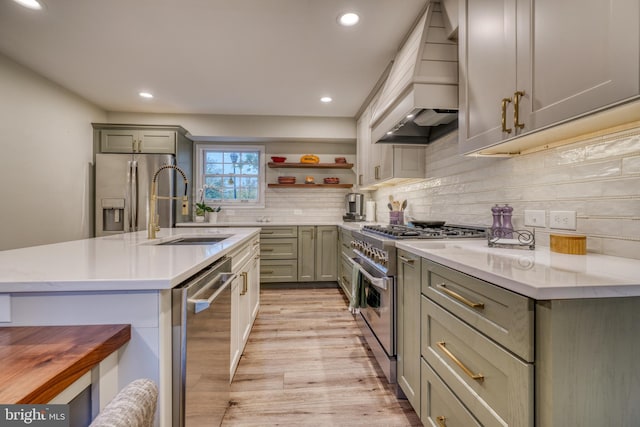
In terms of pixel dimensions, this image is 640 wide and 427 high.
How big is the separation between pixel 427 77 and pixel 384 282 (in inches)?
51.1

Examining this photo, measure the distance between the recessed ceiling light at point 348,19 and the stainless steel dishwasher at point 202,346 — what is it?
1.90 m

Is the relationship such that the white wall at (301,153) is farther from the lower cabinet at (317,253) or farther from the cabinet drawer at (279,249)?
the cabinet drawer at (279,249)

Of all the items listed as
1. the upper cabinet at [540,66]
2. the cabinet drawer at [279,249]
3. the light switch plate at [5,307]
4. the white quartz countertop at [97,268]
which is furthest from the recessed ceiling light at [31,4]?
the cabinet drawer at [279,249]

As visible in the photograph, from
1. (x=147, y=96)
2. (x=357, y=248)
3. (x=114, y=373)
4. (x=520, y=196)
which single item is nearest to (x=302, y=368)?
(x=357, y=248)

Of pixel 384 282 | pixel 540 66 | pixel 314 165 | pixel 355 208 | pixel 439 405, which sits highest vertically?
pixel 314 165

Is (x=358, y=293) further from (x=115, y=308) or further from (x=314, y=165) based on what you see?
(x=314, y=165)

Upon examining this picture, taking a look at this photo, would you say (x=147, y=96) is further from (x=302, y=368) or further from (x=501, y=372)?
(x=501, y=372)

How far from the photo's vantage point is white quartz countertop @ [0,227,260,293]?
2.71ft

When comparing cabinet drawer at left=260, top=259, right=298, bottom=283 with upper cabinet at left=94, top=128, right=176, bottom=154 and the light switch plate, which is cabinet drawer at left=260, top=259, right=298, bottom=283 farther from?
the light switch plate

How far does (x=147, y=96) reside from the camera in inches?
142

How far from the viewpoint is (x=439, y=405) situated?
1228 millimetres

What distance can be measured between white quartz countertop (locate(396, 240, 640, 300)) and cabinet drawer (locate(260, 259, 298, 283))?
111 inches

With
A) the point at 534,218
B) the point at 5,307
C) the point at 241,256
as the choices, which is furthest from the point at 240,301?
the point at 534,218

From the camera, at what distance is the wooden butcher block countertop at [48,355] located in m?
0.54
